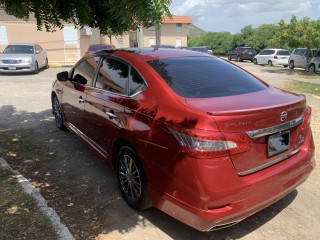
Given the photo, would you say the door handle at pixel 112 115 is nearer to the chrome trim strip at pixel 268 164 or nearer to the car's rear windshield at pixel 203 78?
the car's rear windshield at pixel 203 78

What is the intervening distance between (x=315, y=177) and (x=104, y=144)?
2.82 meters

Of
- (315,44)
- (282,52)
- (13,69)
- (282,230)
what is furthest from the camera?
(282,52)

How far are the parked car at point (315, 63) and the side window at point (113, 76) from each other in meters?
18.7

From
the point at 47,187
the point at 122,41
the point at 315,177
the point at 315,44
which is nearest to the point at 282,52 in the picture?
the point at 315,44

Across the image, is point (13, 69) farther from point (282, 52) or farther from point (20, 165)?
point (282, 52)

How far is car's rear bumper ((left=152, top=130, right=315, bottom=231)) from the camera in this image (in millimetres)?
2574

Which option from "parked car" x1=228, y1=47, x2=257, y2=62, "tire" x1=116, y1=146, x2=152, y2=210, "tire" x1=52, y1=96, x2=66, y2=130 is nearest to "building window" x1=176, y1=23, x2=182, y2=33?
"parked car" x1=228, y1=47, x2=257, y2=62

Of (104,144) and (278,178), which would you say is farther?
(104,144)

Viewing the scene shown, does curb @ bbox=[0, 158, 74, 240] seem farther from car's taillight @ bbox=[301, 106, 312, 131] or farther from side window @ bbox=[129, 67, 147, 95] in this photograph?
car's taillight @ bbox=[301, 106, 312, 131]

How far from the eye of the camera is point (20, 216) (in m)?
3.28

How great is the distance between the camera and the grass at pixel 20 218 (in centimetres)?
301

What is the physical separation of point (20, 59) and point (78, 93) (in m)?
12.7

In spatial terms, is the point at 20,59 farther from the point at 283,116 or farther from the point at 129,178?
the point at 283,116

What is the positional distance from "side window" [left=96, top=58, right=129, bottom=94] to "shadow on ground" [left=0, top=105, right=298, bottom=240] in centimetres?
125
